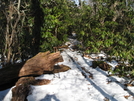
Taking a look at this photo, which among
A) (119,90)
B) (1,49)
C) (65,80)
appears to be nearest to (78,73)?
(65,80)

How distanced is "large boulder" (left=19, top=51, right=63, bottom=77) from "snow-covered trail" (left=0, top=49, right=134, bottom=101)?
314mm

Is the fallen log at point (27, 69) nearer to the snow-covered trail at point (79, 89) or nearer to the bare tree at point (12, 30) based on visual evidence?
the snow-covered trail at point (79, 89)

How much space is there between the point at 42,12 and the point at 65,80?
11.9ft

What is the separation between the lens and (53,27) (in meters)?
6.12

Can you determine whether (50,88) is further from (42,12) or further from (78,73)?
(42,12)

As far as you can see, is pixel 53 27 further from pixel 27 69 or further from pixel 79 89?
pixel 79 89

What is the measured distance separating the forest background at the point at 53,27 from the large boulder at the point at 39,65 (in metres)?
1.26

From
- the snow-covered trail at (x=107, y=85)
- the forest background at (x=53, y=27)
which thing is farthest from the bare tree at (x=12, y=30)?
the snow-covered trail at (x=107, y=85)

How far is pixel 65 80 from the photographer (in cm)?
421

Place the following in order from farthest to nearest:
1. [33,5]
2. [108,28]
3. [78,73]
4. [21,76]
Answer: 1. [108,28]
2. [33,5]
3. [78,73]
4. [21,76]

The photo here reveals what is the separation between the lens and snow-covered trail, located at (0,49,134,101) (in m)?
3.29

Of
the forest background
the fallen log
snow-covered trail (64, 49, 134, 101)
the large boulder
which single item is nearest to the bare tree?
the forest background

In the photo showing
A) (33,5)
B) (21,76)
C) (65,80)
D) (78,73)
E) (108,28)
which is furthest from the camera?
(108,28)

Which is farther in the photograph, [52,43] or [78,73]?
[52,43]
